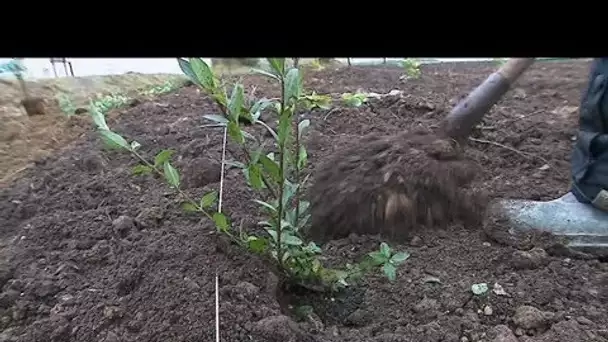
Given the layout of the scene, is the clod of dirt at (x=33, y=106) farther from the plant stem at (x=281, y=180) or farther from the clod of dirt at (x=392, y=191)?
the plant stem at (x=281, y=180)

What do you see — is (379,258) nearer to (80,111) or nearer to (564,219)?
(564,219)

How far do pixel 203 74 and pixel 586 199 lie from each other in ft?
3.51

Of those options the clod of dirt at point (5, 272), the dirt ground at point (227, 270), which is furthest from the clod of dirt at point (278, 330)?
the clod of dirt at point (5, 272)

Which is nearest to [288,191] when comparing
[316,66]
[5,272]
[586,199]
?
[5,272]

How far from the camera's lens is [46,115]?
2.38m

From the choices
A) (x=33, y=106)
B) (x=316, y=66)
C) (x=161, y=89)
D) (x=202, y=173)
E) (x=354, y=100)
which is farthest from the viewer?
(x=316, y=66)

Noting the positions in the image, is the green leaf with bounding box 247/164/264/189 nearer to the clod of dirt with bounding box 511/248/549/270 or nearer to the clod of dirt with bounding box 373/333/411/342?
the clod of dirt with bounding box 373/333/411/342

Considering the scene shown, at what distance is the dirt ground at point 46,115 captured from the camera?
2.09m

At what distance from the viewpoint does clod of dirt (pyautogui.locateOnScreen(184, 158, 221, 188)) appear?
1.77 meters

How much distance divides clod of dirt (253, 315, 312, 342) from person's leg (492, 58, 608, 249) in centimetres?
69

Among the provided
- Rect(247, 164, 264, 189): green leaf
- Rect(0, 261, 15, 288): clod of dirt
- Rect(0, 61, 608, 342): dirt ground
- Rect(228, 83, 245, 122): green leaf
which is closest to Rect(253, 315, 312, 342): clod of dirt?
Rect(0, 61, 608, 342): dirt ground

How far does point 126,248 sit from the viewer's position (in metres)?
1.48

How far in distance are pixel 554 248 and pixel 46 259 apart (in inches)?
46.5
